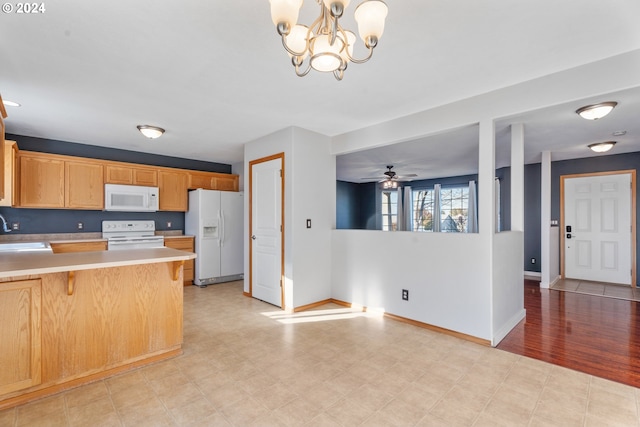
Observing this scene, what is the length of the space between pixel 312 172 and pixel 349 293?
1.75 meters

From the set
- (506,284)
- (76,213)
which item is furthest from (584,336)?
(76,213)

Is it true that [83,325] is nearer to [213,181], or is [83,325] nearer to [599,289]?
[213,181]

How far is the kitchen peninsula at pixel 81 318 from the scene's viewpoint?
6.61ft

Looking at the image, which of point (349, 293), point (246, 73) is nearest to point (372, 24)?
point (246, 73)

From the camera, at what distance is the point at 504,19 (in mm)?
1829

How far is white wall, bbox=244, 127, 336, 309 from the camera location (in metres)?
3.95

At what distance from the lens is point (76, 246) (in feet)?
14.5

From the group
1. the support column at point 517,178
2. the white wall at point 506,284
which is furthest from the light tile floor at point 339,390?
the support column at point 517,178

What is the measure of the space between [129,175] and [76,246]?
1.34m

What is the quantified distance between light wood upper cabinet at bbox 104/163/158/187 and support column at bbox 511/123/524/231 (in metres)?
5.46

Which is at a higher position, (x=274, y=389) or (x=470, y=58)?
(x=470, y=58)

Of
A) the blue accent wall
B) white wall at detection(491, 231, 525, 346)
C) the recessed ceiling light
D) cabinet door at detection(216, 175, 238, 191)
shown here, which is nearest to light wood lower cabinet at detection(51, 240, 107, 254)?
the blue accent wall

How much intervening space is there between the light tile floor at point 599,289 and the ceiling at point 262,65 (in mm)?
2385

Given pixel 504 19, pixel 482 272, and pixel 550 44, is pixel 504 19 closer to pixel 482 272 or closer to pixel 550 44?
pixel 550 44
